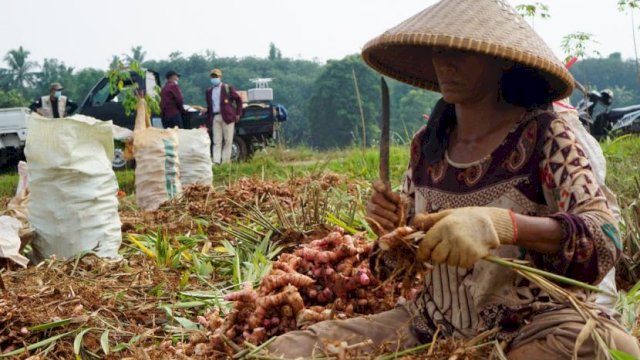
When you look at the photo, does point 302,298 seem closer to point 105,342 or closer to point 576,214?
point 105,342

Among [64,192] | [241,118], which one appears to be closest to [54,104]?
[241,118]

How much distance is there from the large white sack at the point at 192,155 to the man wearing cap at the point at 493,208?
5.40 metres

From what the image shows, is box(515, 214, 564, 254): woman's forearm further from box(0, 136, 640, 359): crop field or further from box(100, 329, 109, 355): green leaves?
box(100, 329, 109, 355): green leaves

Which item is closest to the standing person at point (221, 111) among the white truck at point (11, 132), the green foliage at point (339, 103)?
the white truck at point (11, 132)

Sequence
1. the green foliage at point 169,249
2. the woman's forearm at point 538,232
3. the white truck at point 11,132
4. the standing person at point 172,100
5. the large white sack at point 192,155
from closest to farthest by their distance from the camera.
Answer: the woman's forearm at point 538,232 → the green foliage at point 169,249 → the large white sack at point 192,155 → the standing person at point 172,100 → the white truck at point 11,132

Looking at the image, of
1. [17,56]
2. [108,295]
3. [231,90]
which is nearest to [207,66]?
[17,56]

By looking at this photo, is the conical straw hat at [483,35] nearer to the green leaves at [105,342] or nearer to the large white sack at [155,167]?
the green leaves at [105,342]

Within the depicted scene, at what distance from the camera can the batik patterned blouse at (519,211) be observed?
82.4 inches

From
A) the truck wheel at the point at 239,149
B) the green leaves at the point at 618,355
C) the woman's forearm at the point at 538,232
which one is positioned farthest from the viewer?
the truck wheel at the point at 239,149

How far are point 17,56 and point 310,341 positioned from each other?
6885 cm

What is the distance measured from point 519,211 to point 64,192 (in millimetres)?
3362

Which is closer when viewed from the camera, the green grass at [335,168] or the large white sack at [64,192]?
the large white sack at [64,192]

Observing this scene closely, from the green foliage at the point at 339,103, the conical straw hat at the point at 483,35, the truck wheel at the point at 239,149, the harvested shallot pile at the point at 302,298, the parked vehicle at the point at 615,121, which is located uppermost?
the conical straw hat at the point at 483,35

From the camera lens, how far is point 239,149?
48.8 ft
